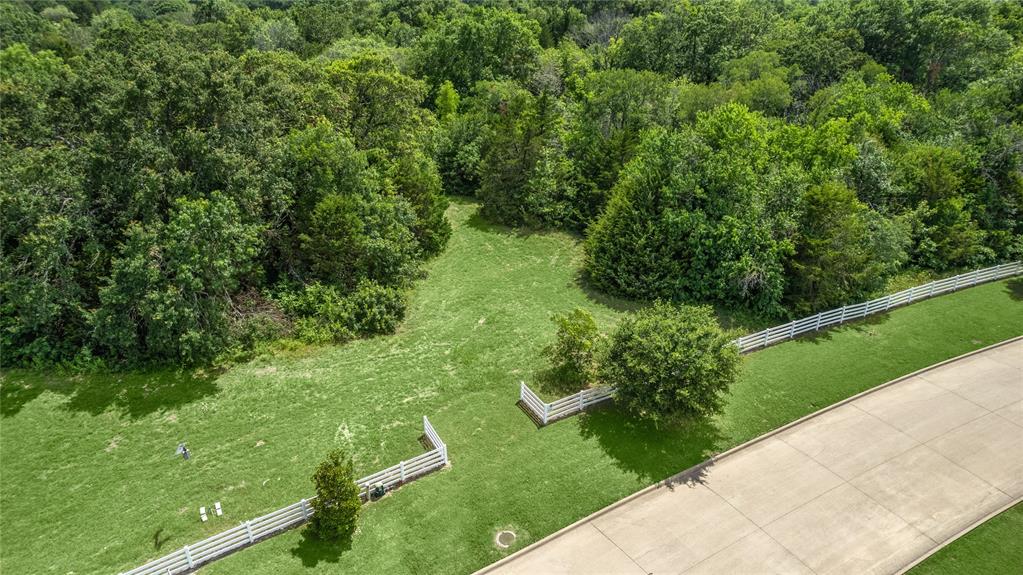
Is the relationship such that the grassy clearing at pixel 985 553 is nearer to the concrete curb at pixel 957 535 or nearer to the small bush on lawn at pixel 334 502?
the concrete curb at pixel 957 535

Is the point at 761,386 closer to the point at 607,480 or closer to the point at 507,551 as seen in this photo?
the point at 607,480

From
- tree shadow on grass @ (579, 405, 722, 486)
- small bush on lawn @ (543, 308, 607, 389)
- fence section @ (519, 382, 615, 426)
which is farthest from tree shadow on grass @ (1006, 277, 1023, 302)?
fence section @ (519, 382, 615, 426)

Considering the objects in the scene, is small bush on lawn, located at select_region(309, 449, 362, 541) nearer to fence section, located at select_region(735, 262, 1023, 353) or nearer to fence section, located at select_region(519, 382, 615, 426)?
fence section, located at select_region(519, 382, 615, 426)

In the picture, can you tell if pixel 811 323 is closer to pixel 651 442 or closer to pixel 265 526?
pixel 651 442

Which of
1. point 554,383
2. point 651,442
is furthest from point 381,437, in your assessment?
point 651,442

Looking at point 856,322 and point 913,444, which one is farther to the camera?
A: point 856,322

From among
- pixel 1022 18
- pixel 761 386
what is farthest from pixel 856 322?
pixel 1022 18
